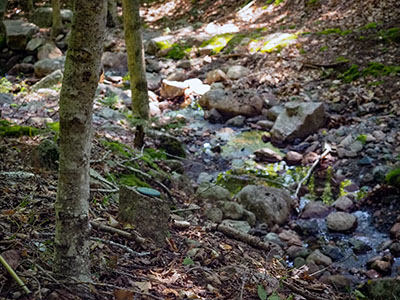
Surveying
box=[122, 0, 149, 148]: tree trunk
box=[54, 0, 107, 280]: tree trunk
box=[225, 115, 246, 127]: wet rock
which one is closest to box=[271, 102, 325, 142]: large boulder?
box=[225, 115, 246, 127]: wet rock

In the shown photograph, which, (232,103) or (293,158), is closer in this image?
(293,158)

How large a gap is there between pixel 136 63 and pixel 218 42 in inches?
295

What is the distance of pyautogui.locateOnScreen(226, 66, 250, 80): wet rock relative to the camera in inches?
415

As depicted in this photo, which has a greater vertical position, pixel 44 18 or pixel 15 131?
pixel 15 131

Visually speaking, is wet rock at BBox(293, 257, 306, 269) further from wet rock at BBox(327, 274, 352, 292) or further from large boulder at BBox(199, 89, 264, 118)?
large boulder at BBox(199, 89, 264, 118)

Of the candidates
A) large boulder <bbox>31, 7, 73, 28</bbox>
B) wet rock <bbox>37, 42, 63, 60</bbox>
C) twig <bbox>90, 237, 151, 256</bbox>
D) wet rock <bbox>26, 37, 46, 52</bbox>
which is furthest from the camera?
large boulder <bbox>31, 7, 73, 28</bbox>

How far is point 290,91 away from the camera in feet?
31.2

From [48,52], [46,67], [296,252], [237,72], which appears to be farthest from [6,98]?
[296,252]

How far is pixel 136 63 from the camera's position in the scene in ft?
19.4

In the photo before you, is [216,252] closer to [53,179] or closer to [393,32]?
[53,179]

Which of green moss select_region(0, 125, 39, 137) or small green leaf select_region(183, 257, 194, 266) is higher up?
green moss select_region(0, 125, 39, 137)

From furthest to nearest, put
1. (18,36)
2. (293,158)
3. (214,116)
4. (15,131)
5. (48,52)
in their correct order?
(18,36), (48,52), (214,116), (293,158), (15,131)

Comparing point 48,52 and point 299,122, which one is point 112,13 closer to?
point 48,52

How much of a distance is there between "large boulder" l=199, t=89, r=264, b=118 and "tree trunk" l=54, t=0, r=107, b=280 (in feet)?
24.6
